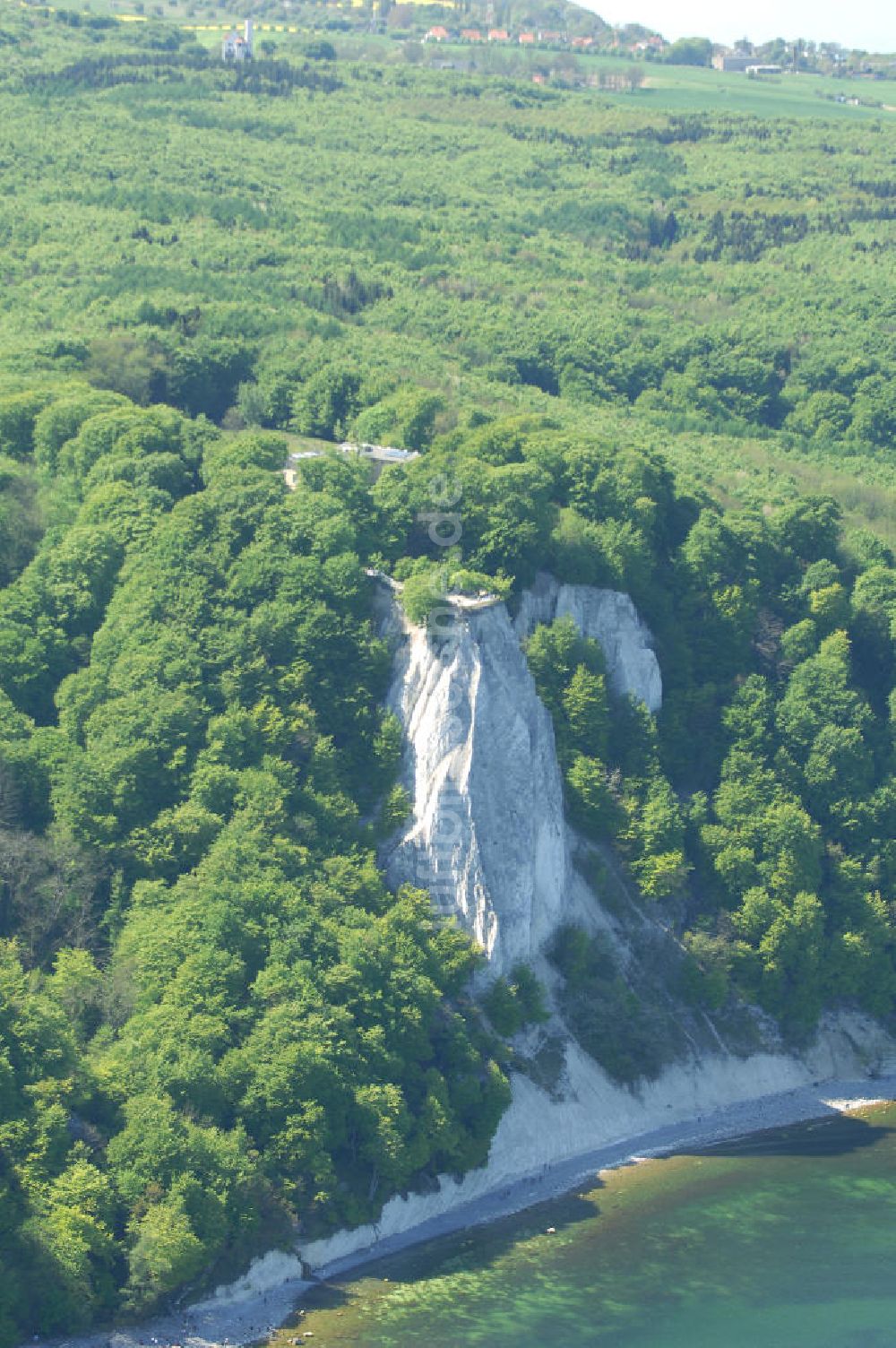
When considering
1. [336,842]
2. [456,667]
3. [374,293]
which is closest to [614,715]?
[456,667]

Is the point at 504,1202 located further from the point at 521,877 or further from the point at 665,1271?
the point at 521,877

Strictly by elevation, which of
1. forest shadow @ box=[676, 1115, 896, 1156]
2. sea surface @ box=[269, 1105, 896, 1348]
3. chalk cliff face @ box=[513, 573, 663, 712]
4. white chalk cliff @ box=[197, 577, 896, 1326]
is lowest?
sea surface @ box=[269, 1105, 896, 1348]

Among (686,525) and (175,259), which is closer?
(686,525)

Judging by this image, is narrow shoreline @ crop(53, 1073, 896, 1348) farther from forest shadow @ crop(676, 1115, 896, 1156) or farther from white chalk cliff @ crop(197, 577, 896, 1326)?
forest shadow @ crop(676, 1115, 896, 1156)

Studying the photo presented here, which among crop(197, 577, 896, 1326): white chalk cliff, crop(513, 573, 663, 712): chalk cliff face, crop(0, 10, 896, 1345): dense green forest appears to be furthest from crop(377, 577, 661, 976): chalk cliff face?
crop(513, 573, 663, 712): chalk cliff face

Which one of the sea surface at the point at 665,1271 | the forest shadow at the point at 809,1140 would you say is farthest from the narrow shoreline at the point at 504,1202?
the sea surface at the point at 665,1271

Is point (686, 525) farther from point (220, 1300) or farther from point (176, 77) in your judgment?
point (176, 77)

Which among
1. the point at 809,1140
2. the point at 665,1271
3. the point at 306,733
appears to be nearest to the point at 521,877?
the point at 306,733
